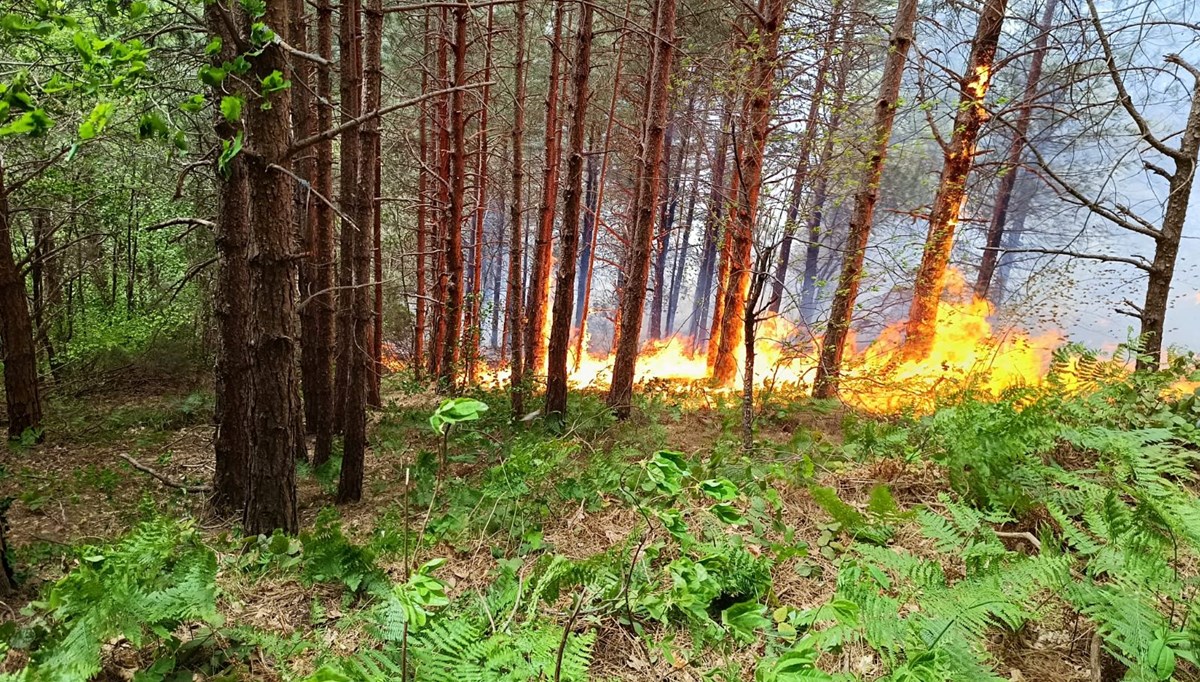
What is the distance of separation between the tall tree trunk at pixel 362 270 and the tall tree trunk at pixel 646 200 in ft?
11.5

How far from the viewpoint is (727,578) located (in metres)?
2.33

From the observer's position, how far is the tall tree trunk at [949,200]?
736cm

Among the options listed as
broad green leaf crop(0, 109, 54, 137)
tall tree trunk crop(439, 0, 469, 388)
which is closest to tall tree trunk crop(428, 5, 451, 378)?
tall tree trunk crop(439, 0, 469, 388)

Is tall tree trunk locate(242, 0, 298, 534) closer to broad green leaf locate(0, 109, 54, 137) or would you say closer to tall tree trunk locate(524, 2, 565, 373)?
broad green leaf locate(0, 109, 54, 137)

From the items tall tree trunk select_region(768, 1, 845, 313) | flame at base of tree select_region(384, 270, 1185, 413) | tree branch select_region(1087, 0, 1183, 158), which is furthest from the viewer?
flame at base of tree select_region(384, 270, 1185, 413)

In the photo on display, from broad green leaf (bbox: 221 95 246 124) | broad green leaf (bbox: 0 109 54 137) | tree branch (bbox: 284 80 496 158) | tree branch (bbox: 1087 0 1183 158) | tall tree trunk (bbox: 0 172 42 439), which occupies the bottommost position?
tall tree trunk (bbox: 0 172 42 439)

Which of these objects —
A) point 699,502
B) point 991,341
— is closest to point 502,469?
point 699,502

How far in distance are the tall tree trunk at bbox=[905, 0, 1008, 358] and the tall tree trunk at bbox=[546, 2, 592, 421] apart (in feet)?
15.7

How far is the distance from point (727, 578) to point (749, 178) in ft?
31.4

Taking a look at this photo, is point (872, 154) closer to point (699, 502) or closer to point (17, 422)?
point (699, 502)

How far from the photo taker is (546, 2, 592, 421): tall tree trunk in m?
7.48

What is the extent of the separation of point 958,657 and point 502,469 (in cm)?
251

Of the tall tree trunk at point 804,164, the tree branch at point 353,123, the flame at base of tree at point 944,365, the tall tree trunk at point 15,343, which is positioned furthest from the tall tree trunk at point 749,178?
the tall tree trunk at point 15,343

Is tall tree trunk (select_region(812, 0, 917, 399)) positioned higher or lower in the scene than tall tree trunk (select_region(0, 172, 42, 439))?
higher
